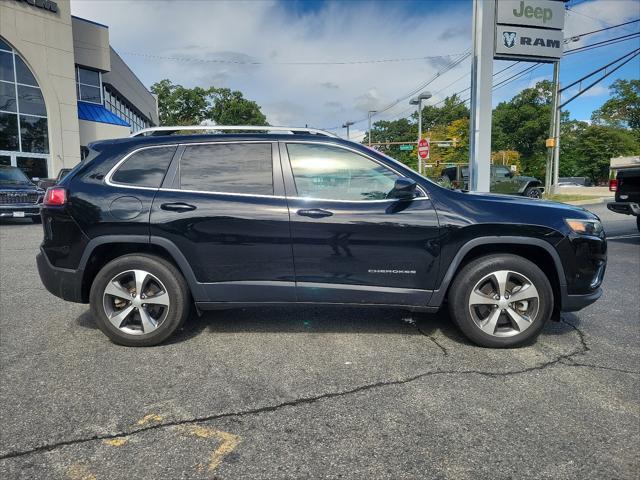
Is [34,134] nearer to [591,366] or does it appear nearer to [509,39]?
[509,39]

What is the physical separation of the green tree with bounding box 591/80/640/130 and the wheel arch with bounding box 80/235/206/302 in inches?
3077

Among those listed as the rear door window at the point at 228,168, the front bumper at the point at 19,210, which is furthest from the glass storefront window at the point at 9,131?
the rear door window at the point at 228,168

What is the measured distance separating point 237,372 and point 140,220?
57.4 inches

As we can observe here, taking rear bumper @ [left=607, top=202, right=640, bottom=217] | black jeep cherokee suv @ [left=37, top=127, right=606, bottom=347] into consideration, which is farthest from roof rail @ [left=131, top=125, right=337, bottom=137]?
rear bumper @ [left=607, top=202, right=640, bottom=217]

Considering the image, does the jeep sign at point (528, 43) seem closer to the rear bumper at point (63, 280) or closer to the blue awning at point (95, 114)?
the rear bumper at point (63, 280)

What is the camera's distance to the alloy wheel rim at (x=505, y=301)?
11.9ft

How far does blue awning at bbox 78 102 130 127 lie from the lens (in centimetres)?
2805

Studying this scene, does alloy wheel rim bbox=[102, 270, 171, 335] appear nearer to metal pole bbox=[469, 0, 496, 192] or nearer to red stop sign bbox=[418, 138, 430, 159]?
metal pole bbox=[469, 0, 496, 192]

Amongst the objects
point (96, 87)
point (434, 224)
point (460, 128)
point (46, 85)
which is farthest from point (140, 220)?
point (460, 128)

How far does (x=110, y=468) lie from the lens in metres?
2.19

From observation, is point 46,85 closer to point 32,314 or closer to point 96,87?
point 96,87

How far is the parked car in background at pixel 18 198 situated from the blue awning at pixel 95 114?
15.9 meters

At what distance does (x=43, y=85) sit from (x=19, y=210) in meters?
14.9

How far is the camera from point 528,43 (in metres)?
12.9
